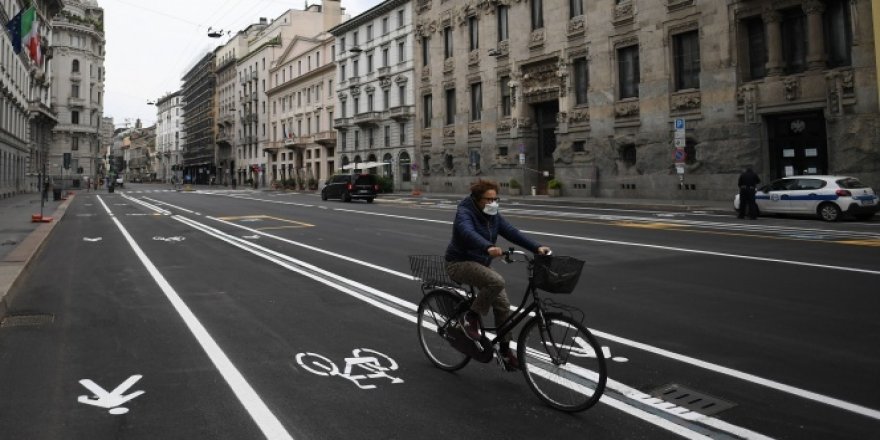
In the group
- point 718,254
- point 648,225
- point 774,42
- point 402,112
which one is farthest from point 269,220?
point 402,112

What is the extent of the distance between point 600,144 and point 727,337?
1223 inches

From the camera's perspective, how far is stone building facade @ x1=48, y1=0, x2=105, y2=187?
88.3m

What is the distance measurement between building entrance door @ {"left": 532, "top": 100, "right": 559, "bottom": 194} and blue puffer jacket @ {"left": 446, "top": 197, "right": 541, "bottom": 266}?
3669 centimetres

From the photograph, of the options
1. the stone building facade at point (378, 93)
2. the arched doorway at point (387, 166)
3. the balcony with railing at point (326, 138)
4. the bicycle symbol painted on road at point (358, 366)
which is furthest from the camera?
the balcony with railing at point (326, 138)

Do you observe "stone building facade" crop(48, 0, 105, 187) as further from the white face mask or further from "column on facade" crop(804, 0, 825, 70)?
the white face mask

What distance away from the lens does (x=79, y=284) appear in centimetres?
941

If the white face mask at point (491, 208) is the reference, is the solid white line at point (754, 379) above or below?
below

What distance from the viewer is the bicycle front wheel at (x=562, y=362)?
13.4ft

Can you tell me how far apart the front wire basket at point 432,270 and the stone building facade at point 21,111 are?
112ft

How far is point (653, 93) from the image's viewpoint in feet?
106

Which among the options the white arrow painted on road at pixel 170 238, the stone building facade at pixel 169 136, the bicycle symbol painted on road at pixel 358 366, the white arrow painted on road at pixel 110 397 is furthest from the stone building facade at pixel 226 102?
the white arrow painted on road at pixel 110 397

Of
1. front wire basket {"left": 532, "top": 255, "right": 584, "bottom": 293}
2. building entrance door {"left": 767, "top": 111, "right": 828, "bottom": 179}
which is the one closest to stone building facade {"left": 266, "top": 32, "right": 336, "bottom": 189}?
building entrance door {"left": 767, "top": 111, "right": 828, "bottom": 179}

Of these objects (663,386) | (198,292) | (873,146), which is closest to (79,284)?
(198,292)

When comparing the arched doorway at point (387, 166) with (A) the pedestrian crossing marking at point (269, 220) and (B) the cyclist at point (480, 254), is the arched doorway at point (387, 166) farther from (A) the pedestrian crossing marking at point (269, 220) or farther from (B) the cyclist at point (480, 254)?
(B) the cyclist at point (480, 254)
